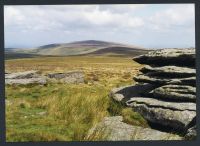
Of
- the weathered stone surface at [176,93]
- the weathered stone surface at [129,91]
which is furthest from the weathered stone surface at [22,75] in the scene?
the weathered stone surface at [176,93]

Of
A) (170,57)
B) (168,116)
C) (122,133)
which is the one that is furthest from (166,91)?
(122,133)

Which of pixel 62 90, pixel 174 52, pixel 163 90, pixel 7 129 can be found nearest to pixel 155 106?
pixel 163 90

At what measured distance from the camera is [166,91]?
10586 millimetres

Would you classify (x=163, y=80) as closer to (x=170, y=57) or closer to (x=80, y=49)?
(x=170, y=57)

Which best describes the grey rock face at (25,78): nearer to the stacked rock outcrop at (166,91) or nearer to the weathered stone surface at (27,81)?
the weathered stone surface at (27,81)

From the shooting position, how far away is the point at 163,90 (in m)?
10.6

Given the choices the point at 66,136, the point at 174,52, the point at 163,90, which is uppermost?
the point at 174,52

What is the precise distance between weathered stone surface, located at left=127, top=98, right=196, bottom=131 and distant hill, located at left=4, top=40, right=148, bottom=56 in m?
1.32

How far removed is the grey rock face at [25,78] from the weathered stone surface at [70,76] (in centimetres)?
25

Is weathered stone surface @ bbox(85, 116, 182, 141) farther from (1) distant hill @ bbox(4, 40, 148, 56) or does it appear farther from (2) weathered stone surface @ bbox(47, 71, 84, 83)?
(1) distant hill @ bbox(4, 40, 148, 56)

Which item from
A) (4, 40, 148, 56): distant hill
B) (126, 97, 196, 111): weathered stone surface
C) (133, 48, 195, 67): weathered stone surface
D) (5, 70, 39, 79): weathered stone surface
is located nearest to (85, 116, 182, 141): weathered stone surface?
(126, 97, 196, 111): weathered stone surface

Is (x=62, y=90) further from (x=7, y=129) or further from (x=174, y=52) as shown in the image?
(x=174, y=52)

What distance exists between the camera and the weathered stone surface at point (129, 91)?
36.3 feet

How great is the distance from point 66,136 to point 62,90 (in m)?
1.42
